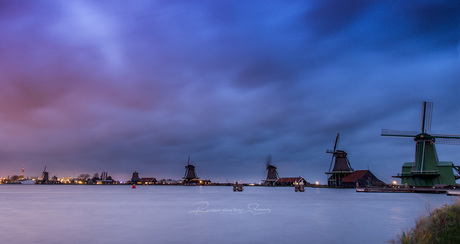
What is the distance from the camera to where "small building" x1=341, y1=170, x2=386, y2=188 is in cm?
11212

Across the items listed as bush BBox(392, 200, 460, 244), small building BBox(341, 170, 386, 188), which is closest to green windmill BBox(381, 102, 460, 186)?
small building BBox(341, 170, 386, 188)

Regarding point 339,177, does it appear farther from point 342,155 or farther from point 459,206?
point 459,206

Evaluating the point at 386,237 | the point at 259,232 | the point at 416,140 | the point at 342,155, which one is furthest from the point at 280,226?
the point at 342,155

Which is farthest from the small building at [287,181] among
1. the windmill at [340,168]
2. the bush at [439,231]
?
the bush at [439,231]

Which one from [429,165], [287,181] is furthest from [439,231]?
[287,181]

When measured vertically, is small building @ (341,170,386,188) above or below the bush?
below

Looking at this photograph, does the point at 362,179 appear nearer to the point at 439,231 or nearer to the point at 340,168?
the point at 340,168

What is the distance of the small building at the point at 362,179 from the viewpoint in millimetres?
112125

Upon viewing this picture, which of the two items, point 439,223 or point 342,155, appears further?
point 342,155

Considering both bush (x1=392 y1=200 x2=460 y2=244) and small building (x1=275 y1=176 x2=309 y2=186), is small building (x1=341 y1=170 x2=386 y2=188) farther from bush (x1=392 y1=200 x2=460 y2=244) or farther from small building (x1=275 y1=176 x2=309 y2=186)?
bush (x1=392 y1=200 x2=460 y2=244)

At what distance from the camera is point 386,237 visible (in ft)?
65.0

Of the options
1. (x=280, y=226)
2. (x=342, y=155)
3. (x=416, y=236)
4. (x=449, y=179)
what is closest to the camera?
(x=416, y=236)

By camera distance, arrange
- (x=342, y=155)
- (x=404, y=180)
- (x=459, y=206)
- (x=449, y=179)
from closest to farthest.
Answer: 1. (x=459, y=206)
2. (x=449, y=179)
3. (x=404, y=180)
4. (x=342, y=155)

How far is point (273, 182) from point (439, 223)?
175736 millimetres
